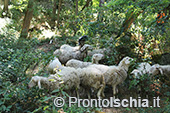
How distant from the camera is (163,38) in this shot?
6887 mm

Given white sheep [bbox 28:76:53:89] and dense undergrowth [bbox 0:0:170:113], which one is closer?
dense undergrowth [bbox 0:0:170:113]

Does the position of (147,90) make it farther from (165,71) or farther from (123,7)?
(123,7)

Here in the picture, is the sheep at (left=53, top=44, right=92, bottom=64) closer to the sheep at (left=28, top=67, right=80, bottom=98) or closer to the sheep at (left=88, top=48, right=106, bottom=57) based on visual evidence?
the sheep at (left=88, top=48, right=106, bottom=57)

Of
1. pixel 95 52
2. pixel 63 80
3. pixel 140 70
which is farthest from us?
pixel 95 52

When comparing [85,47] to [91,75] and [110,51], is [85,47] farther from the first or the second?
[91,75]

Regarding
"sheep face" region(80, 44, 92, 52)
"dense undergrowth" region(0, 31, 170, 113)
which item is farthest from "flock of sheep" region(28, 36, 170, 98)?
"sheep face" region(80, 44, 92, 52)

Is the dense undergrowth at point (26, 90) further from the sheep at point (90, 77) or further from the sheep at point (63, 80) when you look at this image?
the sheep at point (90, 77)

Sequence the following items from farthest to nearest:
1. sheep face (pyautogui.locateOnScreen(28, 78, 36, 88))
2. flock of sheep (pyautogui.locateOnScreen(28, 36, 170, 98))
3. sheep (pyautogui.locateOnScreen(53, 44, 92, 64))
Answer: sheep (pyautogui.locateOnScreen(53, 44, 92, 64)) < flock of sheep (pyautogui.locateOnScreen(28, 36, 170, 98)) < sheep face (pyautogui.locateOnScreen(28, 78, 36, 88))

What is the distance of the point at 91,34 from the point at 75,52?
119cm

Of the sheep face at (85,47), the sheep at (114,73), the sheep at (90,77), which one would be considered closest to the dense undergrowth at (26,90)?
the sheep at (114,73)

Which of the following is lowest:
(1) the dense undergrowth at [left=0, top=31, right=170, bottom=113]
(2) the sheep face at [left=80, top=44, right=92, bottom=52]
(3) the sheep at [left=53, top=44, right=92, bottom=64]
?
(1) the dense undergrowth at [left=0, top=31, right=170, bottom=113]

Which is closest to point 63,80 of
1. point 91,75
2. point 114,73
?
point 91,75

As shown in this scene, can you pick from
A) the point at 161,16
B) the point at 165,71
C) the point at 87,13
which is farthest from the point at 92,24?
the point at 165,71

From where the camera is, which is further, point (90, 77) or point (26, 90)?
point (90, 77)
